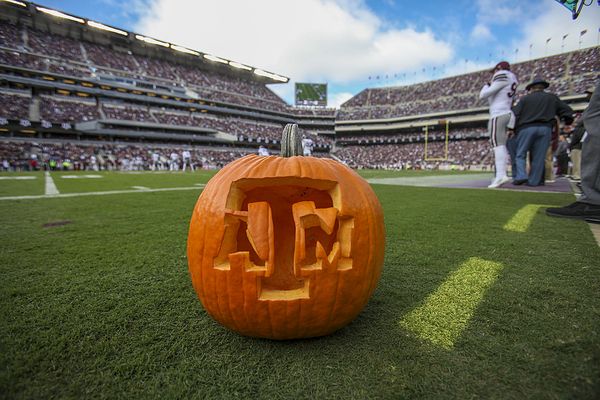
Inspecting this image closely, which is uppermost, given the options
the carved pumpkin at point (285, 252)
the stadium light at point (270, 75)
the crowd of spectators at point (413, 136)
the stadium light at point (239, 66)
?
the stadium light at point (239, 66)

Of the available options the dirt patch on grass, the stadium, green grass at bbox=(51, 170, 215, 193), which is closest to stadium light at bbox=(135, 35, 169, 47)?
green grass at bbox=(51, 170, 215, 193)

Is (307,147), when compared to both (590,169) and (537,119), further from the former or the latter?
(537,119)

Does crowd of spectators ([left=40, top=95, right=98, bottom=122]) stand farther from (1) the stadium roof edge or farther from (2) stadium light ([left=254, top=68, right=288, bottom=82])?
(2) stadium light ([left=254, top=68, right=288, bottom=82])

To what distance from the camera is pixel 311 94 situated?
224 feet

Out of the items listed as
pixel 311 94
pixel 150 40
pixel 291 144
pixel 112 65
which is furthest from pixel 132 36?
pixel 291 144

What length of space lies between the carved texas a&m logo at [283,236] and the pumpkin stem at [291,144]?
235mm

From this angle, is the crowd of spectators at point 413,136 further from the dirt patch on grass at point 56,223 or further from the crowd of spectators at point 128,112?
the dirt patch on grass at point 56,223

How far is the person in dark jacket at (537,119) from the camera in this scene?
660cm

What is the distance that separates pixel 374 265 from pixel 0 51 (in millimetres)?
49959

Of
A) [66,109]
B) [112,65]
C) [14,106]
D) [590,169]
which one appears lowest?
[590,169]

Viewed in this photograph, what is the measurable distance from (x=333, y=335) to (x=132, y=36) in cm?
5474

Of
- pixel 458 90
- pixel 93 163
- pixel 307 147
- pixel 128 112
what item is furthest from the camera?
pixel 458 90

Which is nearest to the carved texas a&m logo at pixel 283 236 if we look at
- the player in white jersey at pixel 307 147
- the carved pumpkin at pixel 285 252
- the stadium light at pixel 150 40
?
the carved pumpkin at pixel 285 252

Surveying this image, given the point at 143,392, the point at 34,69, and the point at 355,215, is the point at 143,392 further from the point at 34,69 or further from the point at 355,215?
the point at 34,69
